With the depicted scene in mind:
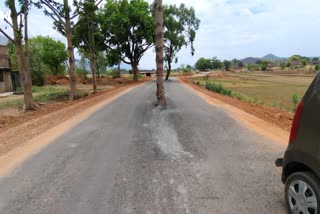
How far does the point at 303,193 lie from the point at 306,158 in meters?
0.37

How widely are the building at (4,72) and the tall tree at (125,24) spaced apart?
1516 centimetres

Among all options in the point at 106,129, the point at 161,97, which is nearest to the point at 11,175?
the point at 106,129

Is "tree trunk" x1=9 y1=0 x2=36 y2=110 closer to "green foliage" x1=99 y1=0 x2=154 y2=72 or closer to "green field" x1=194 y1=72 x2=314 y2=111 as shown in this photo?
"green field" x1=194 y1=72 x2=314 y2=111

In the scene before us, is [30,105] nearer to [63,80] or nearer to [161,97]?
[161,97]

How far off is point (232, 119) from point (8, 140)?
6260 millimetres

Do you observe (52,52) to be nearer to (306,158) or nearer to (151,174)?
(151,174)

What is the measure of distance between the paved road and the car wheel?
1.18ft

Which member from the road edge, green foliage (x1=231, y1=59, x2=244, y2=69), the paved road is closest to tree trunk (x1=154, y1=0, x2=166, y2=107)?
the road edge

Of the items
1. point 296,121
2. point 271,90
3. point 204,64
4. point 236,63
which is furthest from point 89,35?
point 236,63

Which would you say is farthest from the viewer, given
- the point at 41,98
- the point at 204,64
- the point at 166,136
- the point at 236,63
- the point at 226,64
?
the point at 236,63

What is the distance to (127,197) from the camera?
178 inches

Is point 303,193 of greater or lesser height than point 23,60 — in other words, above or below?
below

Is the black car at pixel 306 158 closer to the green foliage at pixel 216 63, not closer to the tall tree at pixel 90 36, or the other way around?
the tall tree at pixel 90 36

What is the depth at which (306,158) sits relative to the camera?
3.54m
